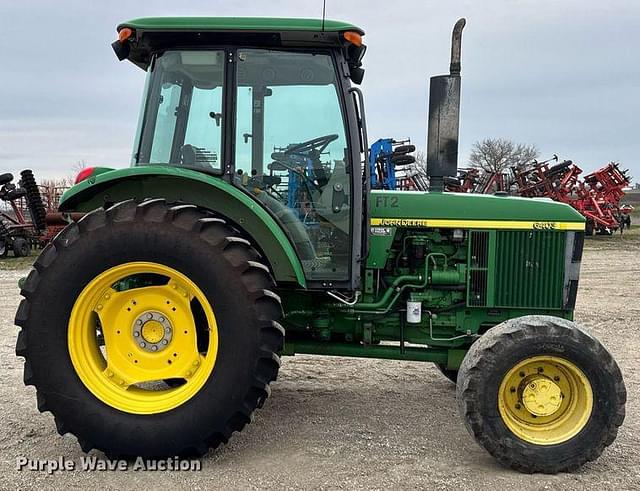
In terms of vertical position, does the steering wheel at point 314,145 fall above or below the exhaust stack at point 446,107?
below

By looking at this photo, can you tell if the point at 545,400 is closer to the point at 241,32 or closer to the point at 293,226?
the point at 293,226

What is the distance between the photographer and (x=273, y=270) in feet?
11.6

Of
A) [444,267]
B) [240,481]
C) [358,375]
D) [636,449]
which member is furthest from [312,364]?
[636,449]

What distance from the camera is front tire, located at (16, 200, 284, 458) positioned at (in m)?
3.26

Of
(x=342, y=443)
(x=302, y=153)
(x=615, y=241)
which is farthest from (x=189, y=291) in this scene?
(x=615, y=241)

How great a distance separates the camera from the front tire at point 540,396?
331 cm

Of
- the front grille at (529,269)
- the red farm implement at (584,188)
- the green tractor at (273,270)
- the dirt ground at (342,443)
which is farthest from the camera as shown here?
the red farm implement at (584,188)

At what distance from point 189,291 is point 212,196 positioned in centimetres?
58

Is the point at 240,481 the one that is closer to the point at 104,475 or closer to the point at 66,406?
the point at 104,475

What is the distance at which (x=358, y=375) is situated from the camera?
5238 millimetres

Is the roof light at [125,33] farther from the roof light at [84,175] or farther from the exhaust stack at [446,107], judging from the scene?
the exhaust stack at [446,107]

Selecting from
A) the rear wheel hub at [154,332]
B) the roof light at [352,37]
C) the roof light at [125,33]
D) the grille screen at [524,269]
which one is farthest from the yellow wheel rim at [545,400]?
the roof light at [125,33]

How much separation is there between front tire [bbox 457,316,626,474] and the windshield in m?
1.98

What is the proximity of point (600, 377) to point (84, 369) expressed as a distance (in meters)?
2.90
